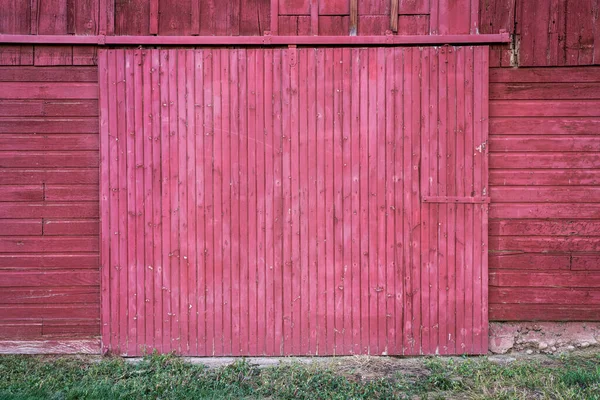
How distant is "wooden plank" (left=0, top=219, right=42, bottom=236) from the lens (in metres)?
5.54

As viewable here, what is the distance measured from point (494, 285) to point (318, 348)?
1.97 meters

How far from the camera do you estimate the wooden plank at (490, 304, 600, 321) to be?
5.57 m

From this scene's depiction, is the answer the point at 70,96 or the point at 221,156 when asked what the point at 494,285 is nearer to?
the point at 221,156

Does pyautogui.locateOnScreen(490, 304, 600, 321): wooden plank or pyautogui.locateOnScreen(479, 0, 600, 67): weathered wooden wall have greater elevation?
pyautogui.locateOnScreen(479, 0, 600, 67): weathered wooden wall

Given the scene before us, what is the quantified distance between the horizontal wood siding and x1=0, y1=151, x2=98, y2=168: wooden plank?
10mm

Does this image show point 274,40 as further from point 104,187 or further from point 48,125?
point 48,125

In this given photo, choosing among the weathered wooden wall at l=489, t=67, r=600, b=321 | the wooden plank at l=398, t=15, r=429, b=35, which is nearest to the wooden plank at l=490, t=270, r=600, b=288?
the weathered wooden wall at l=489, t=67, r=600, b=321

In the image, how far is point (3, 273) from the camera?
5.54 metres

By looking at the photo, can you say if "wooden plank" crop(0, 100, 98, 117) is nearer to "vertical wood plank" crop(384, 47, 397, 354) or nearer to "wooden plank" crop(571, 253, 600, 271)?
"vertical wood plank" crop(384, 47, 397, 354)

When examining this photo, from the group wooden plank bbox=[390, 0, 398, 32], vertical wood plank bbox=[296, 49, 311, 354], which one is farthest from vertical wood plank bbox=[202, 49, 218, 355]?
wooden plank bbox=[390, 0, 398, 32]

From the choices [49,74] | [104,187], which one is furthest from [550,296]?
[49,74]

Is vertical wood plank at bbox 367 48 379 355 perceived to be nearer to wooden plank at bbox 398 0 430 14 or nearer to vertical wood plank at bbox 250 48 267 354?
wooden plank at bbox 398 0 430 14

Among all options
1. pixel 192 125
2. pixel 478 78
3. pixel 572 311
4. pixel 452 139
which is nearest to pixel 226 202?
pixel 192 125

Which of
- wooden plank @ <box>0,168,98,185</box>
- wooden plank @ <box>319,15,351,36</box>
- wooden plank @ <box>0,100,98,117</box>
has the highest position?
wooden plank @ <box>319,15,351,36</box>
